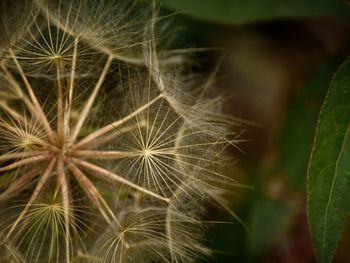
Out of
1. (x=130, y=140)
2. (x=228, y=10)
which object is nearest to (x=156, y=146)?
(x=130, y=140)

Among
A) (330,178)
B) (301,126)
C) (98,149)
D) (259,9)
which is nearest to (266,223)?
(301,126)

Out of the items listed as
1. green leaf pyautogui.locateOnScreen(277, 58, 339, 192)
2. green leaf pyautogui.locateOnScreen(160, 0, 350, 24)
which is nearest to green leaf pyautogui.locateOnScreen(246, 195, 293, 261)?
green leaf pyautogui.locateOnScreen(277, 58, 339, 192)

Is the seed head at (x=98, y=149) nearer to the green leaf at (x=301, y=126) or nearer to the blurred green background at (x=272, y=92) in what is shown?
the blurred green background at (x=272, y=92)

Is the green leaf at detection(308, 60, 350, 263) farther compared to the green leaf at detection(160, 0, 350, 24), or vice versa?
the green leaf at detection(160, 0, 350, 24)

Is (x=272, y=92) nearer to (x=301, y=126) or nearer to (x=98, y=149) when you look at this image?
(x=301, y=126)

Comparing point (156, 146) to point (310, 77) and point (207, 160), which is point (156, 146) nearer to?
point (207, 160)

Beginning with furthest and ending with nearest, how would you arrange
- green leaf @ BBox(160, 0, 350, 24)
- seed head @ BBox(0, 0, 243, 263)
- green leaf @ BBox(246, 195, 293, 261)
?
green leaf @ BBox(246, 195, 293, 261) → green leaf @ BBox(160, 0, 350, 24) → seed head @ BBox(0, 0, 243, 263)

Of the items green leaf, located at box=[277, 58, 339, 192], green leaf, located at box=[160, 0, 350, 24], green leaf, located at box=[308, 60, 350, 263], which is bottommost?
green leaf, located at box=[308, 60, 350, 263]

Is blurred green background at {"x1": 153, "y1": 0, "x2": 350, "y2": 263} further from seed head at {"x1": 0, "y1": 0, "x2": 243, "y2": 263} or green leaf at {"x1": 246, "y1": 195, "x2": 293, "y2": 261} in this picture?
seed head at {"x1": 0, "y1": 0, "x2": 243, "y2": 263}
